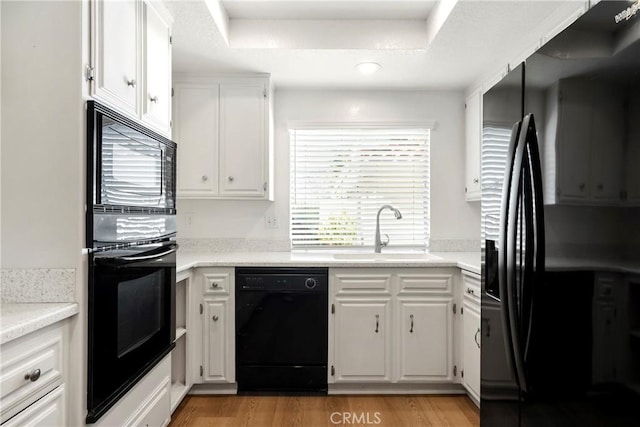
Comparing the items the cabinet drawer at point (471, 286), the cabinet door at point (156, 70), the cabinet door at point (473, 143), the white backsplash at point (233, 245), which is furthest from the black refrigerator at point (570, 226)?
the white backsplash at point (233, 245)

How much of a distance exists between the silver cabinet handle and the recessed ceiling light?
2.40 m

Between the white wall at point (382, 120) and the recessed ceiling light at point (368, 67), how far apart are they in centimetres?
48

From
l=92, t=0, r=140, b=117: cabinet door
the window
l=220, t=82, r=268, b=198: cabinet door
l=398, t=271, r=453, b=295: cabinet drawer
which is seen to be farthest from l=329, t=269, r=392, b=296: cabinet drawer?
l=92, t=0, r=140, b=117: cabinet door

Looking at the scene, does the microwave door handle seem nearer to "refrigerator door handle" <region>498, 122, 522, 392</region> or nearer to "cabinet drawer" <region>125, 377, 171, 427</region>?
"cabinet drawer" <region>125, 377, 171, 427</region>

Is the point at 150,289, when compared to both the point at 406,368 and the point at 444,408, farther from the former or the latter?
the point at 444,408

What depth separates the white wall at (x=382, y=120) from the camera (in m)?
3.20

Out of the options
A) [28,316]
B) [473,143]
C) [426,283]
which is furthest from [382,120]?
[28,316]

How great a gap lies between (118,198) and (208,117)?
1550 millimetres

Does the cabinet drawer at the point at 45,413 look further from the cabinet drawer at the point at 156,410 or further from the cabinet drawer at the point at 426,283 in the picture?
the cabinet drawer at the point at 426,283

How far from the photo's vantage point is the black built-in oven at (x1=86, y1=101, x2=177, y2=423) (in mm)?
1354

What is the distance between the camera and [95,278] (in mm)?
1354

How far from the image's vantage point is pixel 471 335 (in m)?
2.39

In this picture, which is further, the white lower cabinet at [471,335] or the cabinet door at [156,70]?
the white lower cabinet at [471,335]

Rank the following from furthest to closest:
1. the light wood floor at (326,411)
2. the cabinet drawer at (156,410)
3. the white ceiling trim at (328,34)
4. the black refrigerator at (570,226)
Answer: the white ceiling trim at (328,34) < the light wood floor at (326,411) < the cabinet drawer at (156,410) < the black refrigerator at (570,226)
